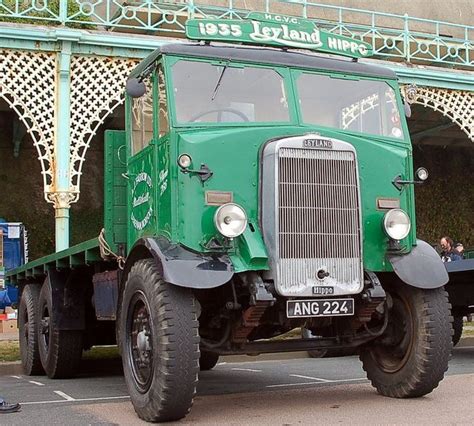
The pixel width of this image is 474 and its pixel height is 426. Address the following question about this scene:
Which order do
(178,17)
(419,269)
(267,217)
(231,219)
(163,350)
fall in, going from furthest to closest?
(178,17) → (419,269) → (267,217) → (231,219) → (163,350)

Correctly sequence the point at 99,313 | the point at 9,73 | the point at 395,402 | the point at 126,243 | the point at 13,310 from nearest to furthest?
the point at 395,402
the point at 126,243
the point at 99,313
the point at 9,73
the point at 13,310

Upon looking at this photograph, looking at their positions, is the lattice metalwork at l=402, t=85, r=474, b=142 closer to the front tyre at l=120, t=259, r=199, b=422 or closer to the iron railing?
the iron railing

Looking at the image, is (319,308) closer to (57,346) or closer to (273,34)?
(273,34)

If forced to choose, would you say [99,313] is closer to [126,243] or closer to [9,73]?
[126,243]

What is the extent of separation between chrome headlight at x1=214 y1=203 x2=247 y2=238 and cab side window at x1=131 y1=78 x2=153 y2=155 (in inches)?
41.4

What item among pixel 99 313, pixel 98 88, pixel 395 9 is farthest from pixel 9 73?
pixel 395 9

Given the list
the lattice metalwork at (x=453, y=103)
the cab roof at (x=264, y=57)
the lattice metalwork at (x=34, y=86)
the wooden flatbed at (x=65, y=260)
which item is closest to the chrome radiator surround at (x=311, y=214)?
the cab roof at (x=264, y=57)

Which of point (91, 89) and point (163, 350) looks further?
point (91, 89)

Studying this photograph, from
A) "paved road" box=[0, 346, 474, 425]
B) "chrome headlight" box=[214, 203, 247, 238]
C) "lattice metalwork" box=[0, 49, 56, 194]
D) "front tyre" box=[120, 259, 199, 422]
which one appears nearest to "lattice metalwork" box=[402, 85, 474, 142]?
"lattice metalwork" box=[0, 49, 56, 194]

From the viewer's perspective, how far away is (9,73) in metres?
12.6

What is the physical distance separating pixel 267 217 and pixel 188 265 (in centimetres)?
69

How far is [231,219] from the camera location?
5.65m

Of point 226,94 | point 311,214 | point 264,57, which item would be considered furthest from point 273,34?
point 311,214

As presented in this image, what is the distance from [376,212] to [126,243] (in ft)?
6.92
